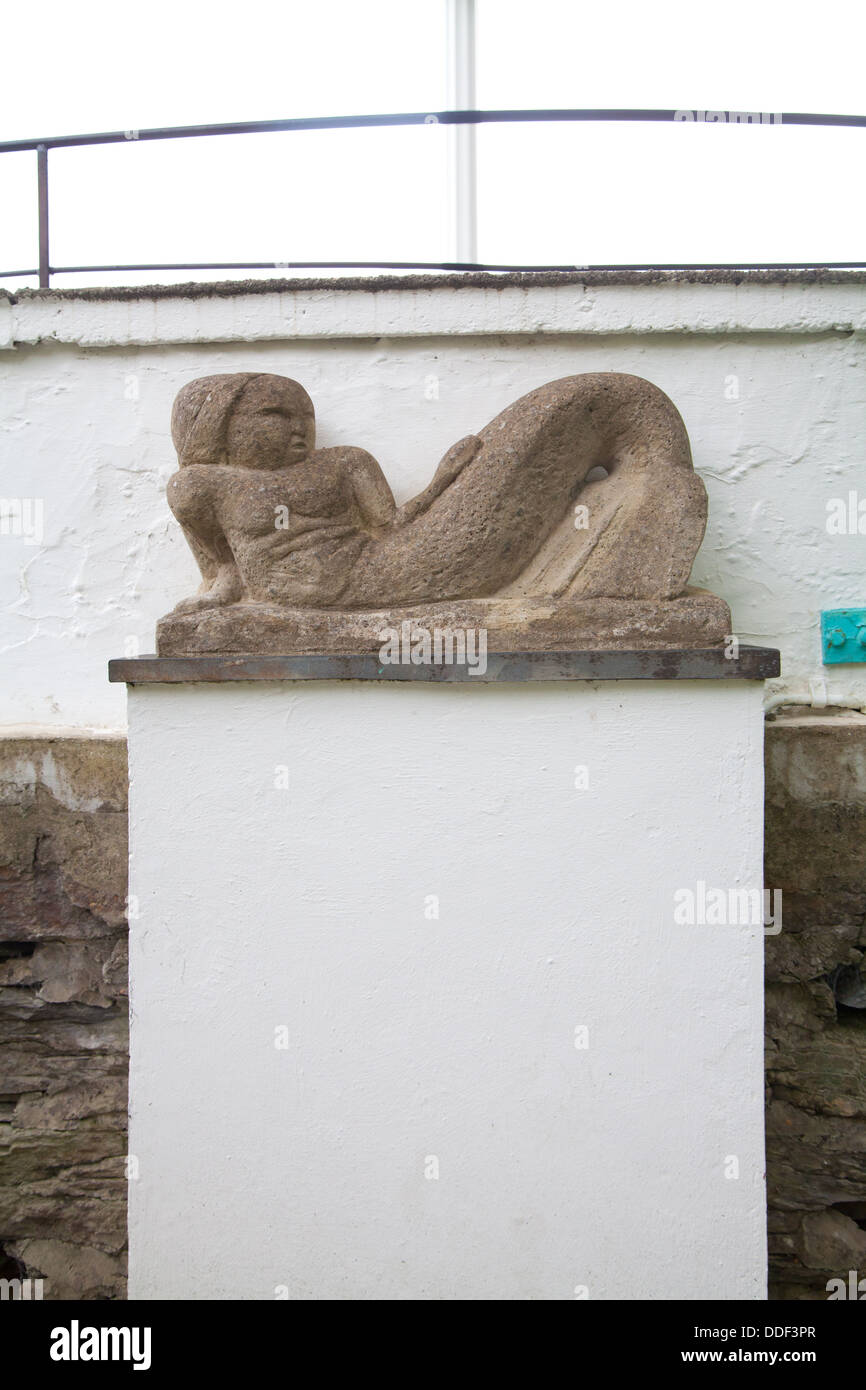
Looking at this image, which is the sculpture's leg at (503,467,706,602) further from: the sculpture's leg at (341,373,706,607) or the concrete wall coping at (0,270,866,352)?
the concrete wall coping at (0,270,866,352)

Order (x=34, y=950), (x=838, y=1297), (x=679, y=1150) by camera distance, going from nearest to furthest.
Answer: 1. (x=679, y=1150)
2. (x=838, y=1297)
3. (x=34, y=950)

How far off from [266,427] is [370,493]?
0.30 metres

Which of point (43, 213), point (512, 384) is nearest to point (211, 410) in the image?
point (512, 384)

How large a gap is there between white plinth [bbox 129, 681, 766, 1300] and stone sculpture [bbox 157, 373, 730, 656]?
0.16 m

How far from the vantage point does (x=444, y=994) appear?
6.51 ft

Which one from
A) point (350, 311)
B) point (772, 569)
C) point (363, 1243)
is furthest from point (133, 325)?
point (363, 1243)

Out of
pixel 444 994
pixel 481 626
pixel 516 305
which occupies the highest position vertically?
pixel 516 305

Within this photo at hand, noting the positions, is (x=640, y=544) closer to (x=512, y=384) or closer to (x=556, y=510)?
(x=556, y=510)

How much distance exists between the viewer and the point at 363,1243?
2010 mm

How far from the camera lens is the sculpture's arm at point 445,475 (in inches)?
85.7

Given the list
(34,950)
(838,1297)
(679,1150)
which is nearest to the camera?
(679,1150)

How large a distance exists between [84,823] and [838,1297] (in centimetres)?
247

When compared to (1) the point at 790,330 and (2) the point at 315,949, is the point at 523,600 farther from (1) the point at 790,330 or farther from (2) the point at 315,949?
(1) the point at 790,330

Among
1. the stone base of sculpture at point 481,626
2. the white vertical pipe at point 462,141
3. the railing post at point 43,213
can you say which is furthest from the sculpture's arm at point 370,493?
the white vertical pipe at point 462,141
